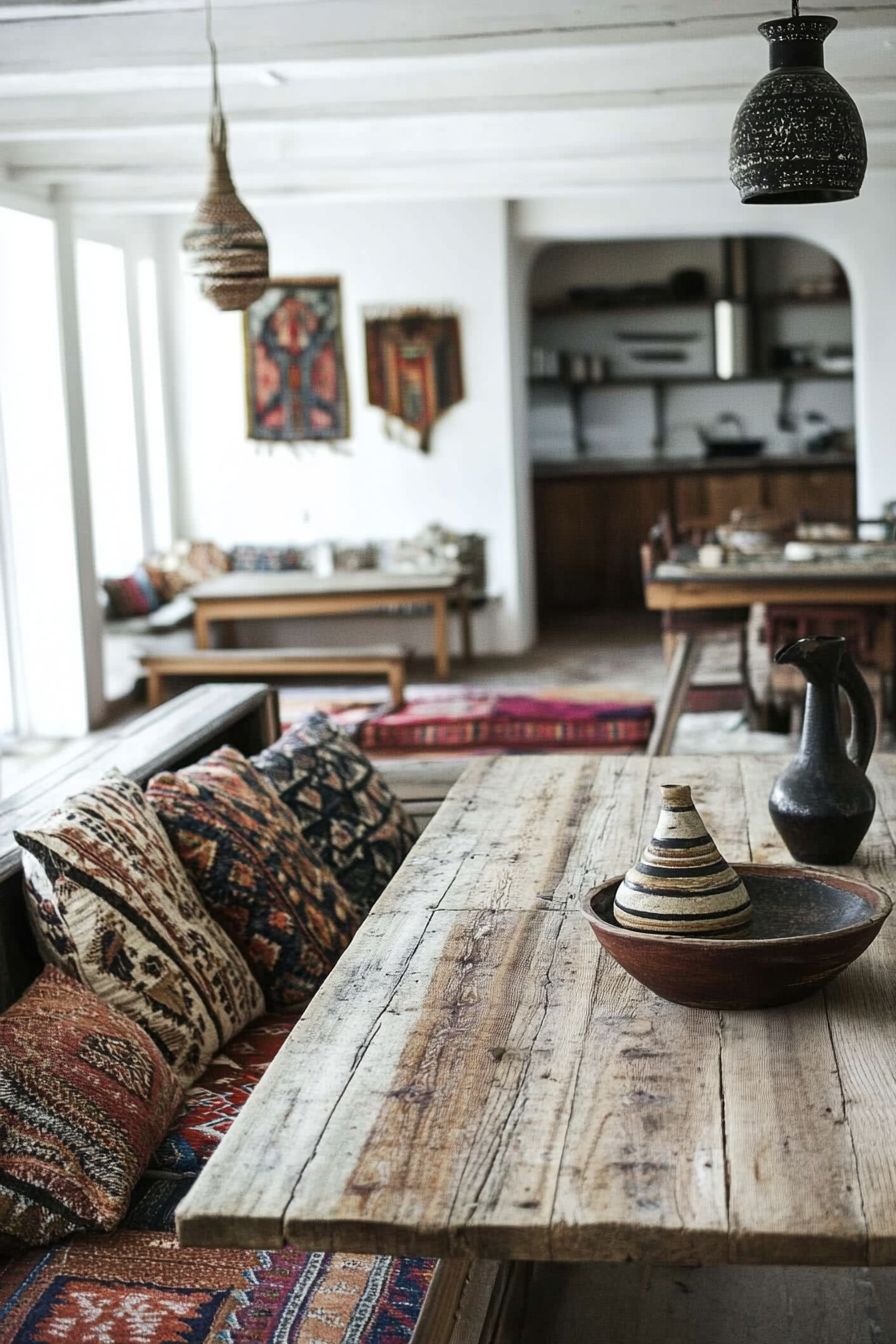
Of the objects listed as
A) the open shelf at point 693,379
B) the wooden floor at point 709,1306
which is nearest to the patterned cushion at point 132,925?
the wooden floor at point 709,1306

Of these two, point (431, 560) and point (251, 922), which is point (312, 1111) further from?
point (431, 560)

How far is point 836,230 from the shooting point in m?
9.70

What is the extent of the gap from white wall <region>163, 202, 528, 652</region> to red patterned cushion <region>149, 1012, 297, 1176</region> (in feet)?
23.5

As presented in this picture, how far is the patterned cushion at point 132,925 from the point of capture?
2.43 metres

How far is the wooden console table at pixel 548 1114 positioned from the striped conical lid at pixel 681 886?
113 millimetres

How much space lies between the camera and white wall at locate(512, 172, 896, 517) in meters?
9.48

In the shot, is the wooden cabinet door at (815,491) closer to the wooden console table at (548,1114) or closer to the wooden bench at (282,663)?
the wooden bench at (282,663)

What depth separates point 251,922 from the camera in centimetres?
284

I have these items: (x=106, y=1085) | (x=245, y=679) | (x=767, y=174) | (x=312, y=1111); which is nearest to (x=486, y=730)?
(x=245, y=679)

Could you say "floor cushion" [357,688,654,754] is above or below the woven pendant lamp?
below

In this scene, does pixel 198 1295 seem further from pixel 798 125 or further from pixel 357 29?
pixel 357 29

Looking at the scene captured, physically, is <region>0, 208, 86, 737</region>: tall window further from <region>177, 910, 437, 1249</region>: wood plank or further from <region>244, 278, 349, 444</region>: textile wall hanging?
<region>177, 910, 437, 1249</region>: wood plank

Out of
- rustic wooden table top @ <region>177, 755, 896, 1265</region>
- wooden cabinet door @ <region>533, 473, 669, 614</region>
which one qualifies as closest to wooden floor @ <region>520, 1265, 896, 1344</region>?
rustic wooden table top @ <region>177, 755, 896, 1265</region>

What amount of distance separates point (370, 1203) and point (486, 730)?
458cm
